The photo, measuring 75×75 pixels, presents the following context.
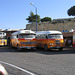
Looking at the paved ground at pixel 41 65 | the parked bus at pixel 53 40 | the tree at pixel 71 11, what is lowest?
the paved ground at pixel 41 65

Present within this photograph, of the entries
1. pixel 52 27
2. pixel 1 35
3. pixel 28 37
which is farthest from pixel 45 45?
pixel 52 27

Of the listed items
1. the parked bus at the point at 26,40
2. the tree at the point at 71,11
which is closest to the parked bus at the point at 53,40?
the parked bus at the point at 26,40

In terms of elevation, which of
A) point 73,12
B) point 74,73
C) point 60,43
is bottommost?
point 74,73

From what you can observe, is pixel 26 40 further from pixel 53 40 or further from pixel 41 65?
pixel 41 65

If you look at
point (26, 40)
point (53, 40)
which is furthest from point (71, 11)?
point (26, 40)

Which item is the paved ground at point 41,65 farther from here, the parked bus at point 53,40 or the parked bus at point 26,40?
the parked bus at point 53,40

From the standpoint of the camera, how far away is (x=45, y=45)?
19141 millimetres

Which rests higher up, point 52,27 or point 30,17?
point 30,17

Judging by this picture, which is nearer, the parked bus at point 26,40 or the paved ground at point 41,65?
the paved ground at point 41,65

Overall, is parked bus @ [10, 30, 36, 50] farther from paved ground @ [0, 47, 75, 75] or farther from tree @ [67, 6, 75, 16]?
tree @ [67, 6, 75, 16]

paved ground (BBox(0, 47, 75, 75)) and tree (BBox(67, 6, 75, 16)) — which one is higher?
tree (BBox(67, 6, 75, 16))

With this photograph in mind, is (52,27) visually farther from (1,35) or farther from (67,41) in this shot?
(1,35)

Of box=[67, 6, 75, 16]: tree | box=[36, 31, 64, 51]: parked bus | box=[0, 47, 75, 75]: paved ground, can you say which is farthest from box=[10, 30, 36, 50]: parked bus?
box=[67, 6, 75, 16]: tree

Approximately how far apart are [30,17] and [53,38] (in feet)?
196
